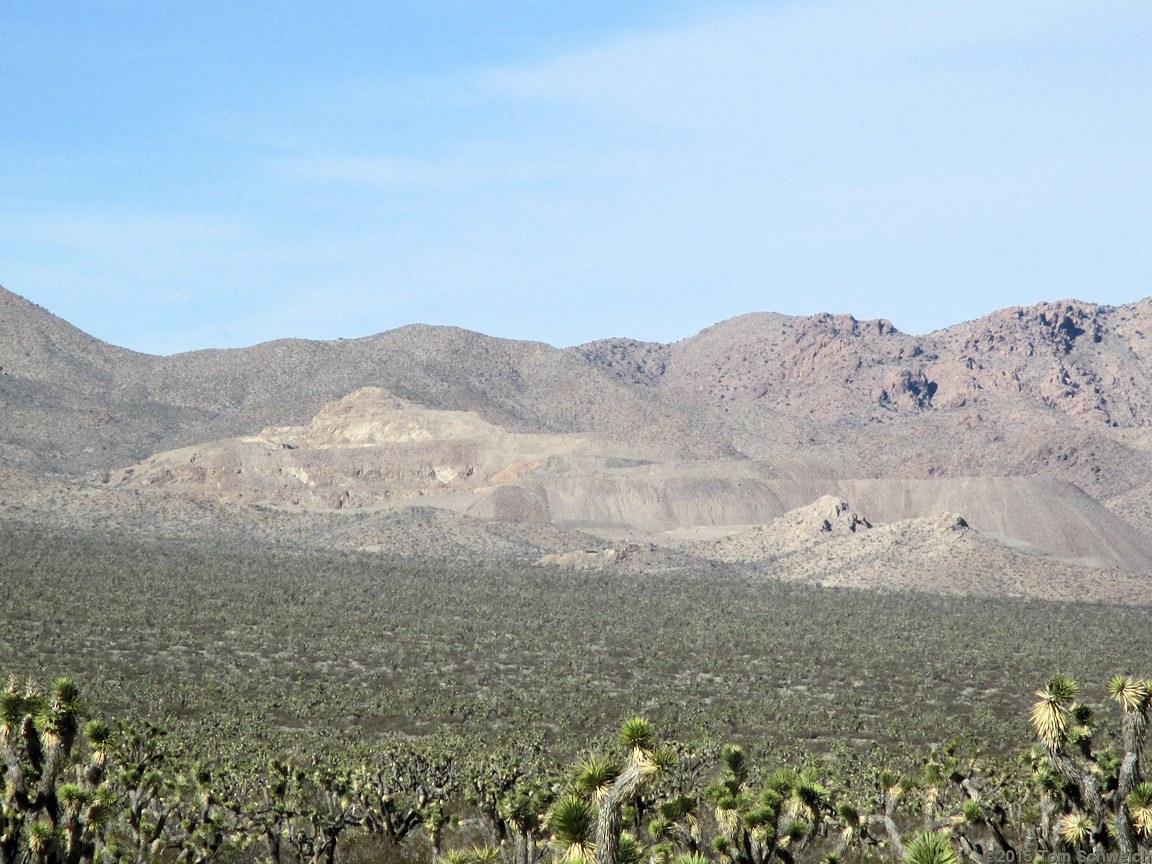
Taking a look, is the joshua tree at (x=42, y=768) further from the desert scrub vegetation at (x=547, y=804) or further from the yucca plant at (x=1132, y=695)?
the yucca plant at (x=1132, y=695)

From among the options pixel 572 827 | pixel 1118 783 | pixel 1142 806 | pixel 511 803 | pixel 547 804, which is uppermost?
pixel 572 827

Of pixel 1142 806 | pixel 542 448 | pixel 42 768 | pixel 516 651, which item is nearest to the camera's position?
pixel 42 768

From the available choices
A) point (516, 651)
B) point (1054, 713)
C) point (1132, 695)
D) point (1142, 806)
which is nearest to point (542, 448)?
point (516, 651)

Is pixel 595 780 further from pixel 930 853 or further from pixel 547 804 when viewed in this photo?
pixel 547 804

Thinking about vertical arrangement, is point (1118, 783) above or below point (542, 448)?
below

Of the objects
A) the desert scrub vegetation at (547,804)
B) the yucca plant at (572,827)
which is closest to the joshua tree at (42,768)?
the desert scrub vegetation at (547,804)

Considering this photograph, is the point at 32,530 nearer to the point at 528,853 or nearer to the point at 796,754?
the point at 796,754

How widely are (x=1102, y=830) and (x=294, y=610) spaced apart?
56241 millimetres

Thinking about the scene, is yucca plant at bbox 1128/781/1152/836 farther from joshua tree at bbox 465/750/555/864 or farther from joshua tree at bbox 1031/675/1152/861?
joshua tree at bbox 465/750/555/864

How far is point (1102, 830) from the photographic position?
17.7 metres

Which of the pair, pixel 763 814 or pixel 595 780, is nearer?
pixel 595 780

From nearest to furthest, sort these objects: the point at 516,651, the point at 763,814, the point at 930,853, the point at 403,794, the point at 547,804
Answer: the point at 930,853, the point at 763,814, the point at 547,804, the point at 403,794, the point at 516,651

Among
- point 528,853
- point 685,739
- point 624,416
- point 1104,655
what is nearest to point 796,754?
point 685,739

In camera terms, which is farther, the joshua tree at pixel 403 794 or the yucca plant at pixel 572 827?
the joshua tree at pixel 403 794
